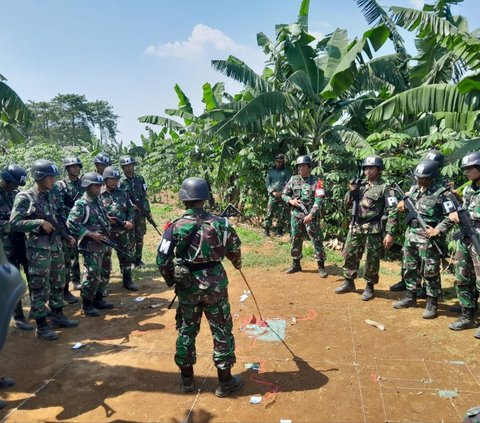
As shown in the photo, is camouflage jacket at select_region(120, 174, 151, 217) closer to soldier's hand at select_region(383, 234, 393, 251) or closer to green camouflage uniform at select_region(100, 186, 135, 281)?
green camouflage uniform at select_region(100, 186, 135, 281)

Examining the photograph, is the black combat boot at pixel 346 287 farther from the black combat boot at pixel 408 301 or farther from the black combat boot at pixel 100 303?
the black combat boot at pixel 100 303

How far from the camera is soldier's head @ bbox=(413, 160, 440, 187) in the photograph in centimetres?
497

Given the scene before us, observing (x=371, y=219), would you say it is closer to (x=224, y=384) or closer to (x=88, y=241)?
(x=224, y=384)

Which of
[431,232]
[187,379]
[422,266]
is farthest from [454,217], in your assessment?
[187,379]

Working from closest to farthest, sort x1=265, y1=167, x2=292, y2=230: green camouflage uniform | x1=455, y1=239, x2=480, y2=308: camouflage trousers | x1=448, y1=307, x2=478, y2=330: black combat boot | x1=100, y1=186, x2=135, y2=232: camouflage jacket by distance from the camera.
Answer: x1=455, y1=239, x2=480, y2=308: camouflage trousers → x1=448, y1=307, x2=478, y2=330: black combat boot → x1=100, y1=186, x2=135, y2=232: camouflage jacket → x1=265, y1=167, x2=292, y2=230: green camouflage uniform

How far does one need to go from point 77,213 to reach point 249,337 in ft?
9.39

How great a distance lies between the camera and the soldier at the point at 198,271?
331 cm

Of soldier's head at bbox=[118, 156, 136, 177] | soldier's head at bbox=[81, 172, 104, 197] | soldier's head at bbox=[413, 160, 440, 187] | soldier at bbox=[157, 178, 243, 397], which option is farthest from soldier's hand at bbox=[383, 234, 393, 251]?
soldier's head at bbox=[118, 156, 136, 177]

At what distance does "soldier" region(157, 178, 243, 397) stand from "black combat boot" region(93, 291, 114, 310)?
105 inches

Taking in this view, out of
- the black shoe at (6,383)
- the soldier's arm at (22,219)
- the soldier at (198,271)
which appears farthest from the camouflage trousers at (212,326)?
the soldier's arm at (22,219)

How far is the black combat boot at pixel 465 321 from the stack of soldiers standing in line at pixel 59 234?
4.69 meters

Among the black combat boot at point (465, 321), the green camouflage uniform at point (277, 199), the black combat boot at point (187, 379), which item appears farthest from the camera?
the green camouflage uniform at point (277, 199)

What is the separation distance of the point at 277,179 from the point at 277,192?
335 millimetres

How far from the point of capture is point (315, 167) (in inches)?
341
